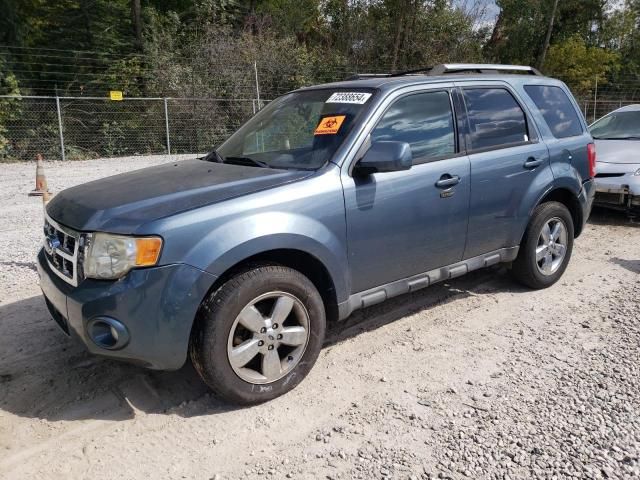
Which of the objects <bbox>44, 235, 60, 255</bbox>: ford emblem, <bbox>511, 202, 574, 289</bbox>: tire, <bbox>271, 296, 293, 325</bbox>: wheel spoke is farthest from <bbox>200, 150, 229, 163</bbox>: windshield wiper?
<bbox>511, 202, 574, 289</bbox>: tire

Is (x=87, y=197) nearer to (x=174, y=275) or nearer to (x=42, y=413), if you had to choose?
(x=174, y=275)

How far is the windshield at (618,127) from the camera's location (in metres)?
8.66

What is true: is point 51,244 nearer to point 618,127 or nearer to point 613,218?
point 613,218

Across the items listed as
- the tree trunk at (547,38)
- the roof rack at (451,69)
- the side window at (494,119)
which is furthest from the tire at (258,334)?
the tree trunk at (547,38)

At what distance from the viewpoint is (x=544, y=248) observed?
4.93 m

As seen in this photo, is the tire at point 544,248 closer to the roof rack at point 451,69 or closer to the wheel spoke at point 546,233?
the wheel spoke at point 546,233

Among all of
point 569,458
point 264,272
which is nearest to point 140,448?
point 264,272

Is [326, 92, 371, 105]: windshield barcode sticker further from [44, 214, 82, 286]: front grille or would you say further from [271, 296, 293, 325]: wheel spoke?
[44, 214, 82, 286]: front grille

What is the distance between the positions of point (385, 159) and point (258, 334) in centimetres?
132

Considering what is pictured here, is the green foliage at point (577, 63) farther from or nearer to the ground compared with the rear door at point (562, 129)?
farther from the ground

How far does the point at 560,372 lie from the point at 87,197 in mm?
3183

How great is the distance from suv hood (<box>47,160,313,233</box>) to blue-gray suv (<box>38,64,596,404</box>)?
0.02m

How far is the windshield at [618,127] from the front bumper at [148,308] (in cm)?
810

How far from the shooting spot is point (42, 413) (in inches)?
124
